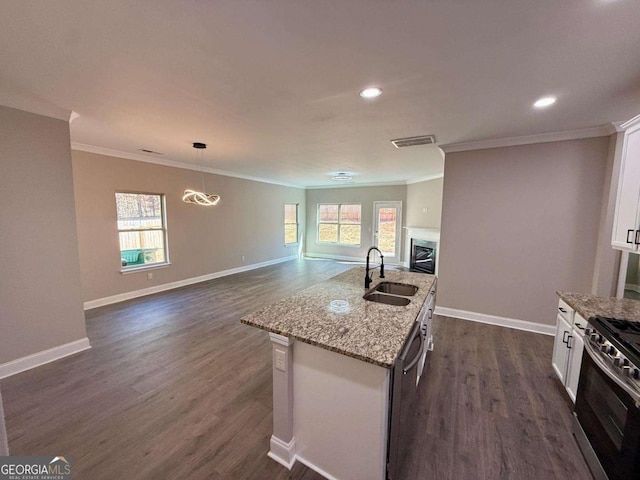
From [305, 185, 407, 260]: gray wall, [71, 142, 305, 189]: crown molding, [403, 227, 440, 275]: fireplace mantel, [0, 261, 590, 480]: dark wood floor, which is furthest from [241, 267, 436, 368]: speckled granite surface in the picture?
[305, 185, 407, 260]: gray wall

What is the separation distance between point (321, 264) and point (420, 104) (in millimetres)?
6088

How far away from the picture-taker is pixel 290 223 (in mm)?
8938

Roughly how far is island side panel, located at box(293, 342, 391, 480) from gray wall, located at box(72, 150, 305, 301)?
447cm

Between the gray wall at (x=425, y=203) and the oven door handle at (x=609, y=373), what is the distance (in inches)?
195

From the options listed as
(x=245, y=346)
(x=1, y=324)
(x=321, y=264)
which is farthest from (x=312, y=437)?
(x=321, y=264)

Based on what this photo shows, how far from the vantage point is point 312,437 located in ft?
5.32

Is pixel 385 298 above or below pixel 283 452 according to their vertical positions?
above

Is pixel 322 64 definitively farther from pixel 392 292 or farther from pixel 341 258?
pixel 341 258

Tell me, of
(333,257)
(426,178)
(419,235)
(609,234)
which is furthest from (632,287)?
(333,257)

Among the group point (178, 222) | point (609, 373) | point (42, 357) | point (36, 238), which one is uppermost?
point (178, 222)

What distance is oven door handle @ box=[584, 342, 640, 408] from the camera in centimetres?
123

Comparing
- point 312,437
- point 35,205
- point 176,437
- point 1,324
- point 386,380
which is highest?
point 35,205

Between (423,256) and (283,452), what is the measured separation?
5692mm

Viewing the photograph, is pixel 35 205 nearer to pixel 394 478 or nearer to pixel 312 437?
pixel 312 437
